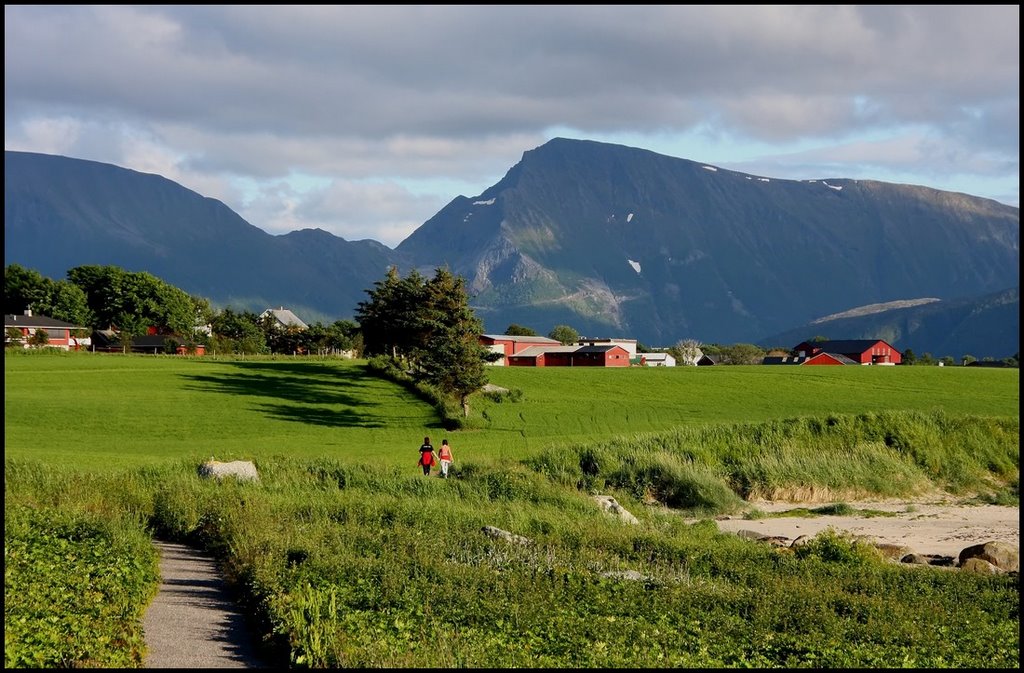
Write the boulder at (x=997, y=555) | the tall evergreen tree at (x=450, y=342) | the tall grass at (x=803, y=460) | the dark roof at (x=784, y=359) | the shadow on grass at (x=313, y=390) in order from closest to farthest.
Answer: the boulder at (x=997, y=555) < the tall grass at (x=803, y=460) < the shadow on grass at (x=313, y=390) < the tall evergreen tree at (x=450, y=342) < the dark roof at (x=784, y=359)

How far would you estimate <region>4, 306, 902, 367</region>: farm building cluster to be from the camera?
5482 inches

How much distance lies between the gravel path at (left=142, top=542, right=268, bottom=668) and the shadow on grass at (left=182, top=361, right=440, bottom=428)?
142 ft

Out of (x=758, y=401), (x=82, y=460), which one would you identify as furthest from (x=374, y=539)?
(x=758, y=401)

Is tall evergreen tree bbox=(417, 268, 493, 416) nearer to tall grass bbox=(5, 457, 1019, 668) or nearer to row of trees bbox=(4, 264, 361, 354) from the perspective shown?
tall grass bbox=(5, 457, 1019, 668)

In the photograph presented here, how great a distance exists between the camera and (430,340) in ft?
234

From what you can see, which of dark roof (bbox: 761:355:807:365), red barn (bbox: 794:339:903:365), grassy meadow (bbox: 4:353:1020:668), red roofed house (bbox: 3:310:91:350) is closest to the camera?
grassy meadow (bbox: 4:353:1020:668)

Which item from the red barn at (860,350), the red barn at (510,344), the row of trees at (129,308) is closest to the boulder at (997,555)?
the row of trees at (129,308)

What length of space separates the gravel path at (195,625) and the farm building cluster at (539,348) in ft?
334

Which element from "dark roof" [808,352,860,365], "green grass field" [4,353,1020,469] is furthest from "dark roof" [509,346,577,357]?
"green grass field" [4,353,1020,469]

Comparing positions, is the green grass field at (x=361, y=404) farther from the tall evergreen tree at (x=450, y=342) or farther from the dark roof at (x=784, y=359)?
the dark roof at (x=784, y=359)

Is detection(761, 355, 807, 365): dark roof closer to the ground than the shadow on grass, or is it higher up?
higher up

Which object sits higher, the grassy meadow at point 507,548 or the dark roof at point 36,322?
the dark roof at point 36,322

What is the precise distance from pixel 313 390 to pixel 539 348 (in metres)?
83.0

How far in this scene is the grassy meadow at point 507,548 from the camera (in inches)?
568
